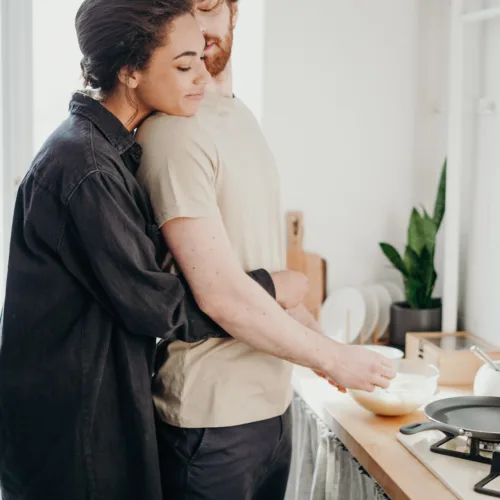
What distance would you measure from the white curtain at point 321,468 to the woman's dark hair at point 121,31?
946 millimetres

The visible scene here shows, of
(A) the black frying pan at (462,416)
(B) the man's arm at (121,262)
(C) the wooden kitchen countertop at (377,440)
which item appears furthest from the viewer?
(A) the black frying pan at (462,416)

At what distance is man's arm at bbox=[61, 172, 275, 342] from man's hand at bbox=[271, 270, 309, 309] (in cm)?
20

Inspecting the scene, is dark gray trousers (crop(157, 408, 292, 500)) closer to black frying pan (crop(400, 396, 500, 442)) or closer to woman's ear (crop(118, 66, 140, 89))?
black frying pan (crop(400, 396, 500, 442))

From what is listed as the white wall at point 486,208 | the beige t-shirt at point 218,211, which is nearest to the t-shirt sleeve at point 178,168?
the beige t-shirt at point 218,211

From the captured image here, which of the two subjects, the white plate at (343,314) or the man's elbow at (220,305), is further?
the white plate at (343,314)

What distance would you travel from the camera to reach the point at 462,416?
1.59 metres

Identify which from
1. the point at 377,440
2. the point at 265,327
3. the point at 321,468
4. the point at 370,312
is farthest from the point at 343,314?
the point at 265,327

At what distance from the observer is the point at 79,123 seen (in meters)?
1.25

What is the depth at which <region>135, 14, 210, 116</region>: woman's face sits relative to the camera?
4.15ft

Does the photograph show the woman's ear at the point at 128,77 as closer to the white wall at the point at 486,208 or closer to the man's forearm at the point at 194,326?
the man's forearm at the point at 194,326

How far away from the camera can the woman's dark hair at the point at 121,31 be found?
4.04 ft

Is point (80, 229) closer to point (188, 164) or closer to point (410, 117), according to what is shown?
point (188, 164)

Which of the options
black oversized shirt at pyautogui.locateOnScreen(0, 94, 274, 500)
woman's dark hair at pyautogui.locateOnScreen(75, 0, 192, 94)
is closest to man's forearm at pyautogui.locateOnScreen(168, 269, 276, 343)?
black oversized shirt at pyautogui.locateOnScreen(0, 94, 274, 500)

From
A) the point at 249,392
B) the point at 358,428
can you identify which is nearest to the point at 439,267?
the point at 358,428
